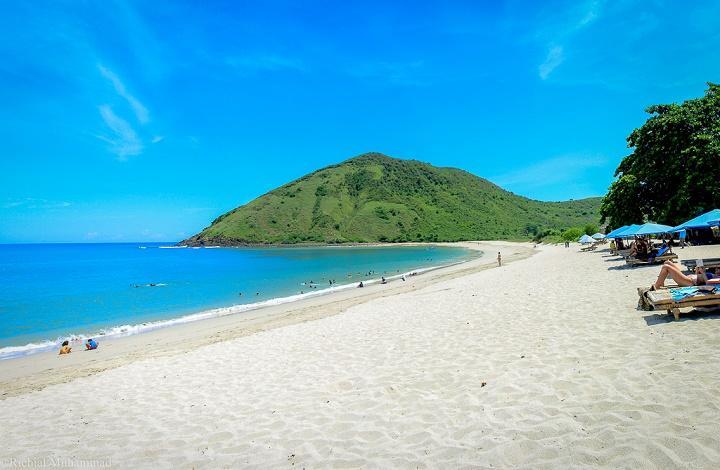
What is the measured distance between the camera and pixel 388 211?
510ft

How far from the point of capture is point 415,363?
299 inches

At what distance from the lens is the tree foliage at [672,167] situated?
76.0 feet

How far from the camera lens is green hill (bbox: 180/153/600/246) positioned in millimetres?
A: 144875

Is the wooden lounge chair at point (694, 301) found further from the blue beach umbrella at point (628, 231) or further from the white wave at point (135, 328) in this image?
the white wave at point (135, 328)

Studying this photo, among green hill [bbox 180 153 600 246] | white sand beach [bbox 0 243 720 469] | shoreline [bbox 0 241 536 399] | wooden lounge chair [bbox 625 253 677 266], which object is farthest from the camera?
green hill [bbox 180 153 600 246]

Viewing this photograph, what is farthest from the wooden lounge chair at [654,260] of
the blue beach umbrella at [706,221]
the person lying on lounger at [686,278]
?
the person lying on lounger at [686,278]

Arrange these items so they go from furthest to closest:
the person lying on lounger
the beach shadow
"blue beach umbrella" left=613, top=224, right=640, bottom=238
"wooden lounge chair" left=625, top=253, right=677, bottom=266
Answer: "blue beach umbrella" left=613, top=224, right=640, bottom=238, "wooden lounge chair" left=625, top=253, right=677, bottom=266, the person lying on lounger, the beach shadow

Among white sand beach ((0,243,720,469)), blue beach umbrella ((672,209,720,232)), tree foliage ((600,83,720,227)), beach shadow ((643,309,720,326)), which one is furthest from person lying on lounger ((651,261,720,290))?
tree foliage ((600,83,720,227))

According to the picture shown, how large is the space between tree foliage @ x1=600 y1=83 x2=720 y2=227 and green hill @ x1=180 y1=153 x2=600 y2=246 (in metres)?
105

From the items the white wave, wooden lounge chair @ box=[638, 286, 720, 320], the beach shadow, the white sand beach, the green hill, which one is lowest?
the white wave

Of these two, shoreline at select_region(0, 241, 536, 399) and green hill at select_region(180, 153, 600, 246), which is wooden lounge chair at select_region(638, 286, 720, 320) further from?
green hill at select_region(180, 153, 600, 246)

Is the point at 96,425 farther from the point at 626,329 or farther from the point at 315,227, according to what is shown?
the point at 315,227

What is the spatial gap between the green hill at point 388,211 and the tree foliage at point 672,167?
344 ft

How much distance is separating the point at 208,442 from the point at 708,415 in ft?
19.4
